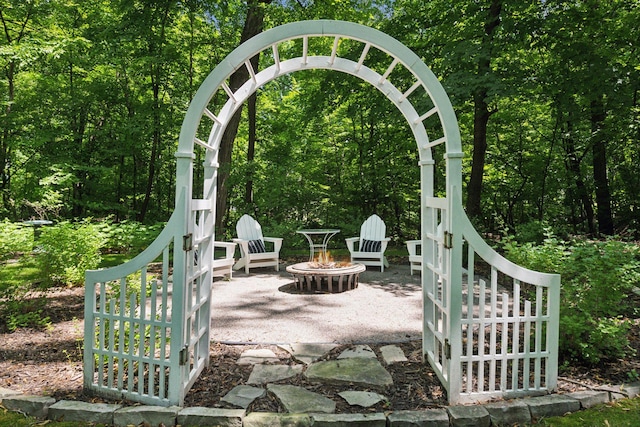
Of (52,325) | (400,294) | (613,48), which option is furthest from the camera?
(613,48)

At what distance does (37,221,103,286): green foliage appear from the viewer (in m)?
3.97

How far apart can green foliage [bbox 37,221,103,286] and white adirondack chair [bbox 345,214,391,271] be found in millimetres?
3631

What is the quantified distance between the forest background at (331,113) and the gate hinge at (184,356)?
4.72 meters

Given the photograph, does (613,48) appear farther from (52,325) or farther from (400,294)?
(52,325)

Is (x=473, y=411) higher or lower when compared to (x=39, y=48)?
lower

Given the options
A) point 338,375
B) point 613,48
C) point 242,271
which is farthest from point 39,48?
point 613,48

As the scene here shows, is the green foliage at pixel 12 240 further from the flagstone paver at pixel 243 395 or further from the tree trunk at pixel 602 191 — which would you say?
the tree trunk at pixel 602 191

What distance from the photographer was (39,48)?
6.61 meters

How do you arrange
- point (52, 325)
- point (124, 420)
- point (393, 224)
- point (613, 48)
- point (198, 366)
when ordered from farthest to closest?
point (393, 224)
point (613, 48)
point (52, 325)
point (198, 366)
point (124, 420)

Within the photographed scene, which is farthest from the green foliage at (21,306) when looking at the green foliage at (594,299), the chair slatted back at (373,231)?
the chair slatted back at (373,231)

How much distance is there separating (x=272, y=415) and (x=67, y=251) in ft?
10.7

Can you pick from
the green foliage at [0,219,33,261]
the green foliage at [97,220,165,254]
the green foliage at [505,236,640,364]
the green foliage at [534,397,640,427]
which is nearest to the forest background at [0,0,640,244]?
the green foliage at [97,220,165,254]

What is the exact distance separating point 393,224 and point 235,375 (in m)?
8.09

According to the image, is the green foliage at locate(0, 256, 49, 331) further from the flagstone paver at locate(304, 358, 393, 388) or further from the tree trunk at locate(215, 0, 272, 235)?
the tree trunk at locate(215, 0, 272, 235)
